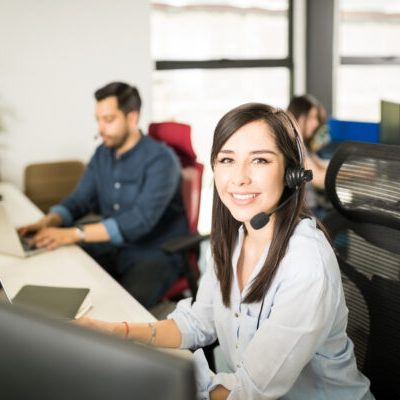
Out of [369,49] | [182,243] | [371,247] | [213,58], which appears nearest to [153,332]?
[371,247]

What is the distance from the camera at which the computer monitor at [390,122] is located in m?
2.03

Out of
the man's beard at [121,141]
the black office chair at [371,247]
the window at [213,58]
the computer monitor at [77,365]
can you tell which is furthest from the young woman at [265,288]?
the window at [213,58]

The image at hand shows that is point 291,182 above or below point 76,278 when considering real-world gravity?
above

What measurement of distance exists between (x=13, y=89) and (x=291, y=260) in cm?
267

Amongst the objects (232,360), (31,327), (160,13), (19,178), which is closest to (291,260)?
(232,360)

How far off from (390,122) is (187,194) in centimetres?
88

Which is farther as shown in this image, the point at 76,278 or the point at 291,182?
the point at 76,278

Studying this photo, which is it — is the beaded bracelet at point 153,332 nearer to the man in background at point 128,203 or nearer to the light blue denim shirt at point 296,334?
the light blue denim shirt at point 296,334

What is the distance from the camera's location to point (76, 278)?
1.63m

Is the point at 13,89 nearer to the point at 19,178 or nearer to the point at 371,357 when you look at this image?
the point at 19,178

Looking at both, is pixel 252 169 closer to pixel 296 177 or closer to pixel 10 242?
pixel 296 177

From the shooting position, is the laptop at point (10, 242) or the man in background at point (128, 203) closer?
the laptop at point (10, 242)

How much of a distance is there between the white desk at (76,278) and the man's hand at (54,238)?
0.02 m

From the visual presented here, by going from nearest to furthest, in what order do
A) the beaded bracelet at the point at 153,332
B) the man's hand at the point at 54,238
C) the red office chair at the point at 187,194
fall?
the beaded bracelet at the point at 153,332, the man's hand at the point at 54,238, the red office chair at the point at 187,194
